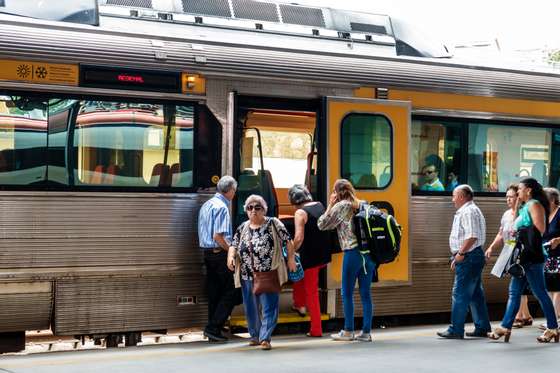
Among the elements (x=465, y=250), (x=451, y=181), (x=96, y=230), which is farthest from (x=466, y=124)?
(x=96, y=230)

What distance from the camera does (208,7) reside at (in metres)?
10.6

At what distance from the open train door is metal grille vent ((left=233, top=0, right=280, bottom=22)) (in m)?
1.18

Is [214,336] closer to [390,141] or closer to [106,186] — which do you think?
[106,186]

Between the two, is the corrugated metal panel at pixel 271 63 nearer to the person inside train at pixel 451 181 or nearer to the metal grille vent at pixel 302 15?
the metal grille vent at pixel 302 15

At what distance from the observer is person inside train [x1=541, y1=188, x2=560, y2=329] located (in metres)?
10.6

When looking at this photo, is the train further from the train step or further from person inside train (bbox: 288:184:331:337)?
person inside train (bbox: 288:184:331:337)

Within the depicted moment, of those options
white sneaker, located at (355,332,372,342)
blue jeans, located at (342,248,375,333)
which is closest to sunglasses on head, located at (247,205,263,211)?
blue jeans, located at (342,248,375,333)

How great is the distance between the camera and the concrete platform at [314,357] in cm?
815

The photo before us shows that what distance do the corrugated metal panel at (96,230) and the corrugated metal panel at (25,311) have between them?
25cm

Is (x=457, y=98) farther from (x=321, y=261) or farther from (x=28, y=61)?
(x=28, y=61)

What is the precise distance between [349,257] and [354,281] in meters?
0.24

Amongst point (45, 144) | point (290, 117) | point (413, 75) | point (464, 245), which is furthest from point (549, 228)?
point (45, 144)

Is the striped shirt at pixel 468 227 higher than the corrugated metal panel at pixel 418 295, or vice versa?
the striped shirt at pixel 468 227

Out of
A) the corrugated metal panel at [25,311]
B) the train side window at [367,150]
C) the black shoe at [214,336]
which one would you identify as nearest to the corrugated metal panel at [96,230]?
the corrugated metal panel at [25,311]
